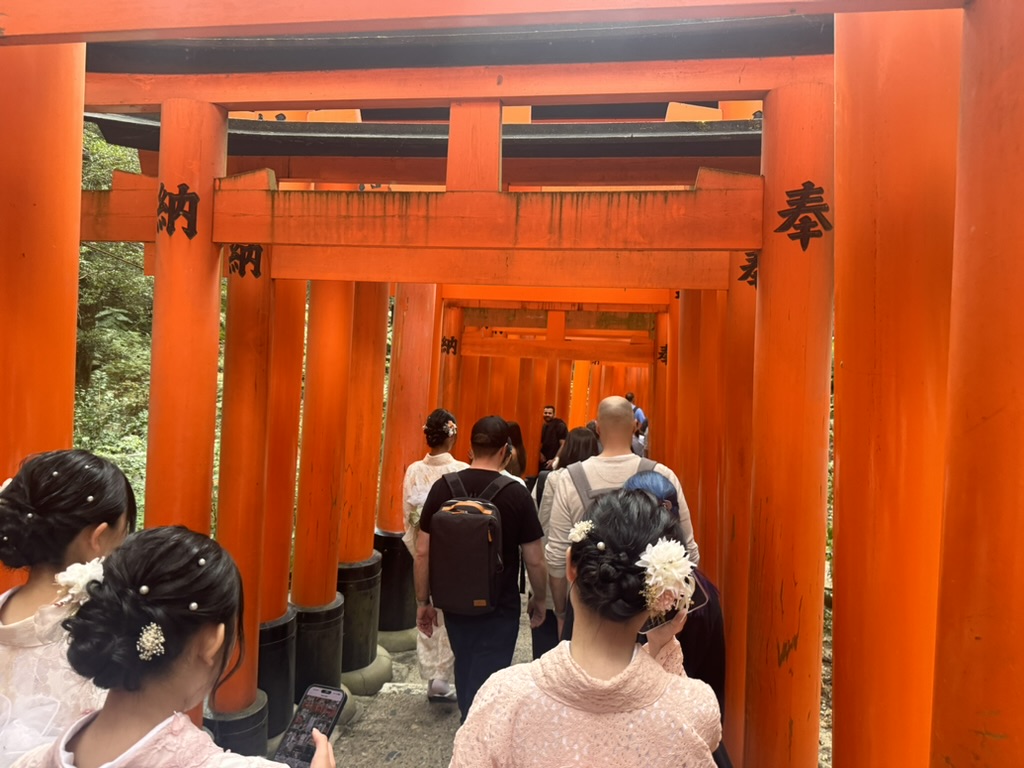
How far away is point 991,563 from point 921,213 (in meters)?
1.30

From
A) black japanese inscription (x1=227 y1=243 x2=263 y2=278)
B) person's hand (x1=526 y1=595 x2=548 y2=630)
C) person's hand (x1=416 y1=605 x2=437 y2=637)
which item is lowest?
person's hand (x1=416 y1=605 x2=437 y2=637)

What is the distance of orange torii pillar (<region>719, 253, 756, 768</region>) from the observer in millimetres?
4305

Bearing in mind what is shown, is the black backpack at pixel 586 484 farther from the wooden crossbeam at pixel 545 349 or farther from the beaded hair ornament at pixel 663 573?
the wooden crossbeam at pixel 545 349

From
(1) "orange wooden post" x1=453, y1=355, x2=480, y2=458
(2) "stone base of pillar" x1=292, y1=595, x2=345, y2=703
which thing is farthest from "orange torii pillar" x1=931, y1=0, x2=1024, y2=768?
(1) "orange wooden post" x1=453, y1=355, x2=480, y2=458

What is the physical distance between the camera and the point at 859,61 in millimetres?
2600

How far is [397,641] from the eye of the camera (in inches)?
290

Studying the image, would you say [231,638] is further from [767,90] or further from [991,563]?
[767,90]

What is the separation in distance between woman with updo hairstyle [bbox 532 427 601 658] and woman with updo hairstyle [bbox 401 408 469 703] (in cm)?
60

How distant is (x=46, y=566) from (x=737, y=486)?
12.5ft

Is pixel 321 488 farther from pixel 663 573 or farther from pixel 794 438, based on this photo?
pixel 663 573

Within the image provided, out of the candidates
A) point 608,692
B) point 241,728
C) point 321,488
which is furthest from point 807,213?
point 241,728

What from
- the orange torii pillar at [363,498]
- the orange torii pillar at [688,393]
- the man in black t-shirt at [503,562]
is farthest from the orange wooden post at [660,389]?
the man in black t-shirt at [503,562]

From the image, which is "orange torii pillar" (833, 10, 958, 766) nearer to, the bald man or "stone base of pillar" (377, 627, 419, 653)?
the bald man

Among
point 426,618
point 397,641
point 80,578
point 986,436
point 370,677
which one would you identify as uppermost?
point 986,436
